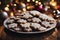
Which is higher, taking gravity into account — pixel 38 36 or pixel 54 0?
pixel 54 0

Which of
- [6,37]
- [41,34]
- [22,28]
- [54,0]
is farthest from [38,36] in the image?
[54,0]

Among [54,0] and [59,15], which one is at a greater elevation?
[54,0]

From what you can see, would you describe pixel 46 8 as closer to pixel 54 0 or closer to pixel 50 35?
pixel 54 0

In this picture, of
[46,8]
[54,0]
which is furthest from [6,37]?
[54,0]

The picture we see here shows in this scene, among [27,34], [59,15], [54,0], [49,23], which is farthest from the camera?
[54,0]

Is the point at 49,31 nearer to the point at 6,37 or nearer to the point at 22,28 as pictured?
the point at 22,28

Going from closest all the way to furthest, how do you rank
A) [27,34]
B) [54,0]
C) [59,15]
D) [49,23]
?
[27,34] → [49,23] → [59,15] → [54,0]

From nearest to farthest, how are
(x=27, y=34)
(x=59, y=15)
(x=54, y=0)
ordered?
(x=27, y=34) → (x=59, y=15) → (x=54, y=0)

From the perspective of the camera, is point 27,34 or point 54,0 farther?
point 54,0

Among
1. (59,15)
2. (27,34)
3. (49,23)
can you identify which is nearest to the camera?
(27,34)
